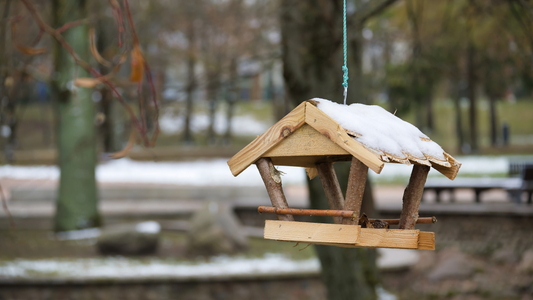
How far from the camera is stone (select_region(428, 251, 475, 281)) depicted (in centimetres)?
861

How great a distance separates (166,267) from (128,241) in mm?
967

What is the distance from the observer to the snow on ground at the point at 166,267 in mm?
7566

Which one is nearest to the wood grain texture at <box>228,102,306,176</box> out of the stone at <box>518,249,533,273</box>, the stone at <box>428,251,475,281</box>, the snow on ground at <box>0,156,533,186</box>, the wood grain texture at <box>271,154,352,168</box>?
the wood grain texture at <box>271,154,352,168</box>

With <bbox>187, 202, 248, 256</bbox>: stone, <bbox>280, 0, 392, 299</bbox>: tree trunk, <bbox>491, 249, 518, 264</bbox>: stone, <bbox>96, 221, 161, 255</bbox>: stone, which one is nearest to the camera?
<bbox>280, 0, 392, 299</bbox>: tree trunk

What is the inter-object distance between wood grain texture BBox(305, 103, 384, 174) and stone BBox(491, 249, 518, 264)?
26.9 ft

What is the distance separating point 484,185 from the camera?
11.2 metres

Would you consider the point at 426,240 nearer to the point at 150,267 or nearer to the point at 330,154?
the point at 330,154

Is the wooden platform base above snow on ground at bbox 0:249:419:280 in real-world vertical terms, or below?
above

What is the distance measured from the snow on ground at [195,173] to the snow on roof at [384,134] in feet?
50.8

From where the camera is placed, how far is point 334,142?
2104mm

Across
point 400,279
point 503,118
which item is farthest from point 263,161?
point 503,118

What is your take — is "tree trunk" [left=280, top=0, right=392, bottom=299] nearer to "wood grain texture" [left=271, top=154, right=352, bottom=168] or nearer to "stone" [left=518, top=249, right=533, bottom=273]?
"wood grain texture" [left=271, top=154, right=352, bottom=168]

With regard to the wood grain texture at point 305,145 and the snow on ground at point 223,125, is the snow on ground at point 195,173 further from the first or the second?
the snow on ground at point 223,125

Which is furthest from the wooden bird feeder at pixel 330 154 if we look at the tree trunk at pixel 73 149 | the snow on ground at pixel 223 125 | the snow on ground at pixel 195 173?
the snow on ground at pixel 223 125
